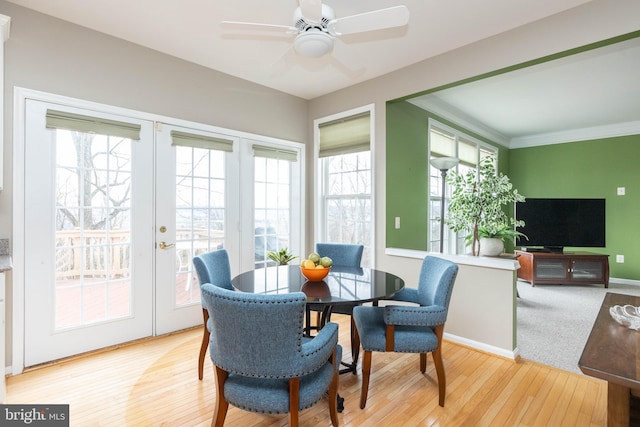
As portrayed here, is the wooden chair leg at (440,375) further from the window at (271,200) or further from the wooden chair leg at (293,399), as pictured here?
the window at (271,200)

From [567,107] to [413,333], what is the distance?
456cm

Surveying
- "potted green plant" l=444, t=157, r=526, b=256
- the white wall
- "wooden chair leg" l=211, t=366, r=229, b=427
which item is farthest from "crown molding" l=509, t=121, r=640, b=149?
"wooden chair leg" l=211, t=366, r=229, b=427

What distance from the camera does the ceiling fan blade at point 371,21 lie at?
1.76m

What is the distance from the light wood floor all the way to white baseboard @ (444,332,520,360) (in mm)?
59

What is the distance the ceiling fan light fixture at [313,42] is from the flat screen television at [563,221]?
4.64 m

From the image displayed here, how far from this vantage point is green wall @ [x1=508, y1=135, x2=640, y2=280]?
527 centimetres

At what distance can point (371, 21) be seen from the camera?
6.08 feet

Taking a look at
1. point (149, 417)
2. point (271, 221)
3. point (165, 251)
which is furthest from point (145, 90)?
point (149, 417)

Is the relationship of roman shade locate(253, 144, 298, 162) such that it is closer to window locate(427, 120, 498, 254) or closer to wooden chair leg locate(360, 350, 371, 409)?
window locate(427, 120, 498, 254)

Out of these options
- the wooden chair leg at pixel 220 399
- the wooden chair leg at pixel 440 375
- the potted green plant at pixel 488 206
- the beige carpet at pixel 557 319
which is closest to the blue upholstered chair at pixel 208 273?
the wooden chair leg at pixel 220 399

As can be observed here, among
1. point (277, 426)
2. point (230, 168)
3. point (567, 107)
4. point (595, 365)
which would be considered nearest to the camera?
point (595, 365)

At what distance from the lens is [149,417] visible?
6.14 ft

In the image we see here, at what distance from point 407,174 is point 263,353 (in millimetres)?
2985

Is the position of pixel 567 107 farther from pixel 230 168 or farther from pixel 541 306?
pixel 230 168
